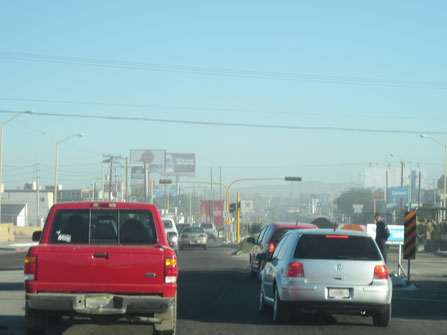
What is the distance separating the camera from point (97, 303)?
9.16m

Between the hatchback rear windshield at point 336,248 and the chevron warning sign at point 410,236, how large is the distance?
29.9 ft

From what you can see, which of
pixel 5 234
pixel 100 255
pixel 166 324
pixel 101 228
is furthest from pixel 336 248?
pixel 5 234

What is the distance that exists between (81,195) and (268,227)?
124 m

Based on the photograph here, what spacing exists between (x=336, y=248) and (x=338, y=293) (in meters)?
0.74

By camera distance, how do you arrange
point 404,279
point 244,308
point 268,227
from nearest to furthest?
point 244,308 → point 268,227 → point 404,279

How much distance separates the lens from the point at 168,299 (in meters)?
9.27

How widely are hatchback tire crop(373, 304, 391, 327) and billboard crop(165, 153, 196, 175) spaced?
113172mm

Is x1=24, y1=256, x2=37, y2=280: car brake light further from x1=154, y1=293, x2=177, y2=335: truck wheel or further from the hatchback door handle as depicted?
x1=154, y1=293, x2=177, y2=335: truck wheel

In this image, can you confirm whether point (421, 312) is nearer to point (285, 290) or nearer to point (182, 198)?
point (285, 290)

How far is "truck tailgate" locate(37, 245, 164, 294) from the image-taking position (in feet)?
29.8

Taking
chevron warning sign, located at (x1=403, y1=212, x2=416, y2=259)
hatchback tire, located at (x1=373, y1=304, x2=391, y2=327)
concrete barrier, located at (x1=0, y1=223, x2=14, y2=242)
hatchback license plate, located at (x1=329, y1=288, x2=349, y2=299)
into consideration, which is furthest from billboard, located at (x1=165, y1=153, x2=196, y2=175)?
hatchback license plate, located at (x1=329, y1=288, x2=349, y2=299)

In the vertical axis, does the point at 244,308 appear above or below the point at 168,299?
below

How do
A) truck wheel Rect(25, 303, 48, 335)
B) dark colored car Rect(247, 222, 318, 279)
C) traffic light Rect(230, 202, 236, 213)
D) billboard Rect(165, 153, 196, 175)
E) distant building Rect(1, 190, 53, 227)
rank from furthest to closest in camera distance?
billboard Rect(165, 153, 196, 175) < distant building Rect(1, 190, 53, 227) < traffic light Rect(230, 202, 236, 213) < dark colored car Rect(247, 222, 318, 279) < truck wheel Rect(25, 303, 48, 335)

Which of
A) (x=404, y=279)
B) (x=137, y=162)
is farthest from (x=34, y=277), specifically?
(x=137, y=162)
